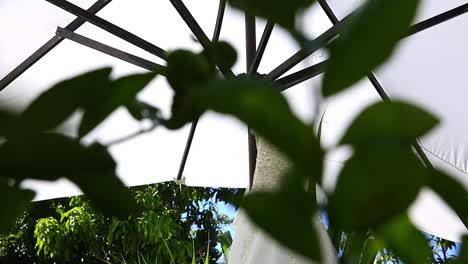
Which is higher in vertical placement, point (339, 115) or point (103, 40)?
point (103, 40)

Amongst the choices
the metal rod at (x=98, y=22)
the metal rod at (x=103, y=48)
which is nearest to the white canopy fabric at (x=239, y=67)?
the metal rod at (x=103, y=48)

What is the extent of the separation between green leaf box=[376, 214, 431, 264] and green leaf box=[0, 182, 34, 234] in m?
0.08

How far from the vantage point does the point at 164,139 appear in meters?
3.56

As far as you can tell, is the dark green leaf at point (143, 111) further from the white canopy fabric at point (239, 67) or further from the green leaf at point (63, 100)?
the white canopy fabric at point (239, 67)

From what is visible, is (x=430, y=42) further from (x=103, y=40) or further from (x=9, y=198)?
(x=9, y=198)

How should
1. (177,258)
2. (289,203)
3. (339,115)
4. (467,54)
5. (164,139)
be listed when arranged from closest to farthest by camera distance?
1. (289,203)
2. (467,54)
3. (339,115)
4. (164,139)
5. (177,258)

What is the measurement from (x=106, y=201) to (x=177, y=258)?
205 inches

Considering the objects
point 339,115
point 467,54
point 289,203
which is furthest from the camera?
point 339,115

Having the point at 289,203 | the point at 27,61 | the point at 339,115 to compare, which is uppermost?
the point at 27,61

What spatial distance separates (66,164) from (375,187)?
0.22 feet

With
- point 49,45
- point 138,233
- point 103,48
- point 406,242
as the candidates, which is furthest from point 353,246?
point 138,233

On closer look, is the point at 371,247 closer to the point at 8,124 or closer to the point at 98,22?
the point at 8,124

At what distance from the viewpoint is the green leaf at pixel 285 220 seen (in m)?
0.12

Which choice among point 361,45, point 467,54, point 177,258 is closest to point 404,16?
point 361,45
